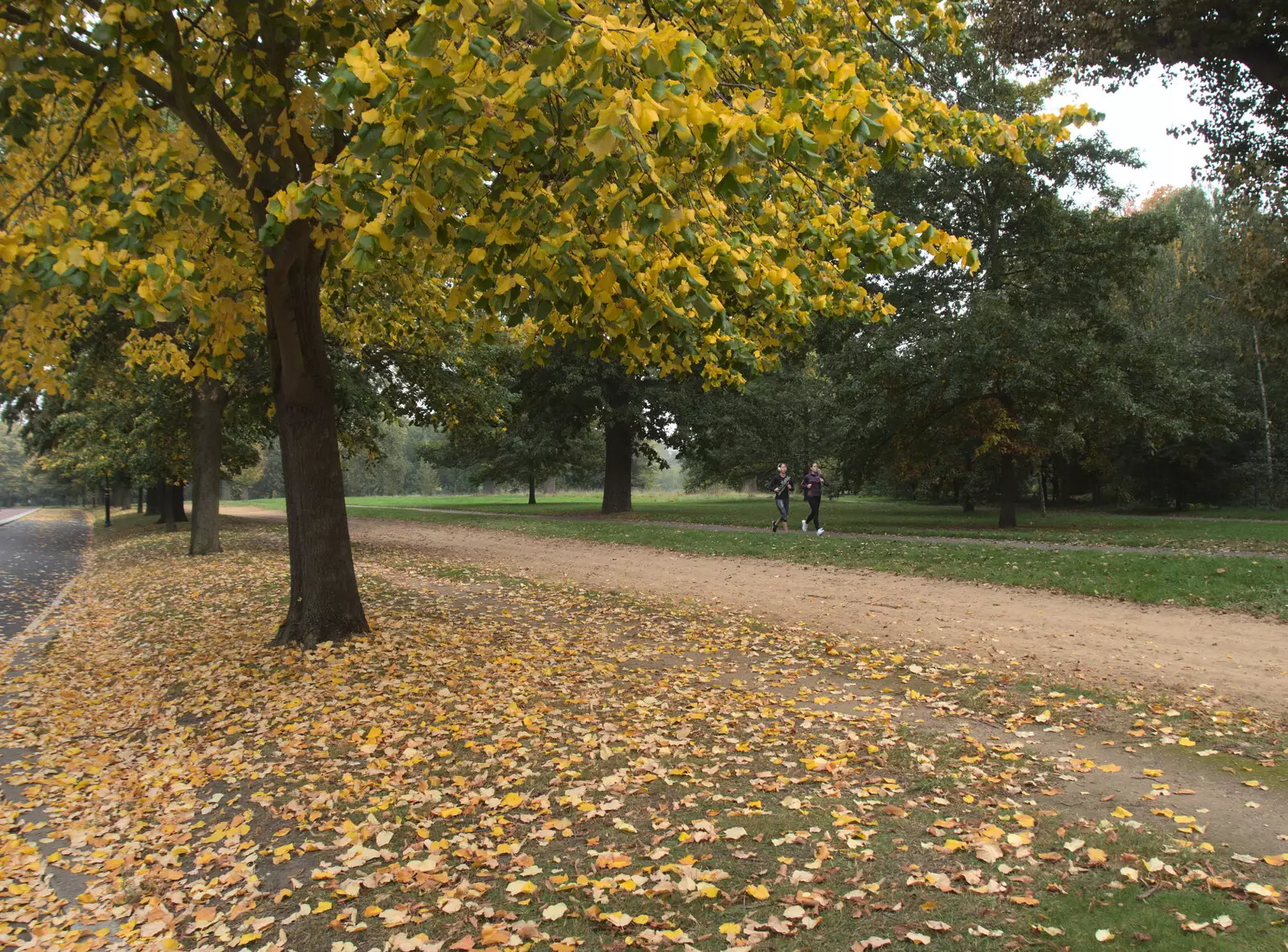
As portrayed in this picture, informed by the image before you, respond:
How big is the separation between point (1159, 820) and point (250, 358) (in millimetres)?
15876

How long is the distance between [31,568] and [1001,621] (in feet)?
69.5

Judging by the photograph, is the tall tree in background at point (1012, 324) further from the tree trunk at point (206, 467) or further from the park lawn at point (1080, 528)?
the tree trunk at point (206, 467)

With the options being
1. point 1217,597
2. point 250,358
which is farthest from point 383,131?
point 250,358

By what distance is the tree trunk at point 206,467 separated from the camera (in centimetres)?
1700

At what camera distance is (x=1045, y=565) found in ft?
40.8

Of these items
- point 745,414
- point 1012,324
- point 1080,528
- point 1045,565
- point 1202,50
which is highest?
point 1202,50

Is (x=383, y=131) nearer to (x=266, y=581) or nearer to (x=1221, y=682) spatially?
(x=1221, y=682)

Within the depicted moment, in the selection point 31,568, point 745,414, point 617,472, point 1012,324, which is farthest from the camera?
point 617,472

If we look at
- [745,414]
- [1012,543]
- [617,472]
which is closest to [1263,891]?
[1012,543]

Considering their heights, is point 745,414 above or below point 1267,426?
above

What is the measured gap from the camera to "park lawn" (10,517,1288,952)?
316cm

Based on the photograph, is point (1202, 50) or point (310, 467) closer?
point (310, 467)

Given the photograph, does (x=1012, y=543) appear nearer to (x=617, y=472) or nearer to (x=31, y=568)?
(x=617, y=472)

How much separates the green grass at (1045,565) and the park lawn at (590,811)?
5040 millimetres
